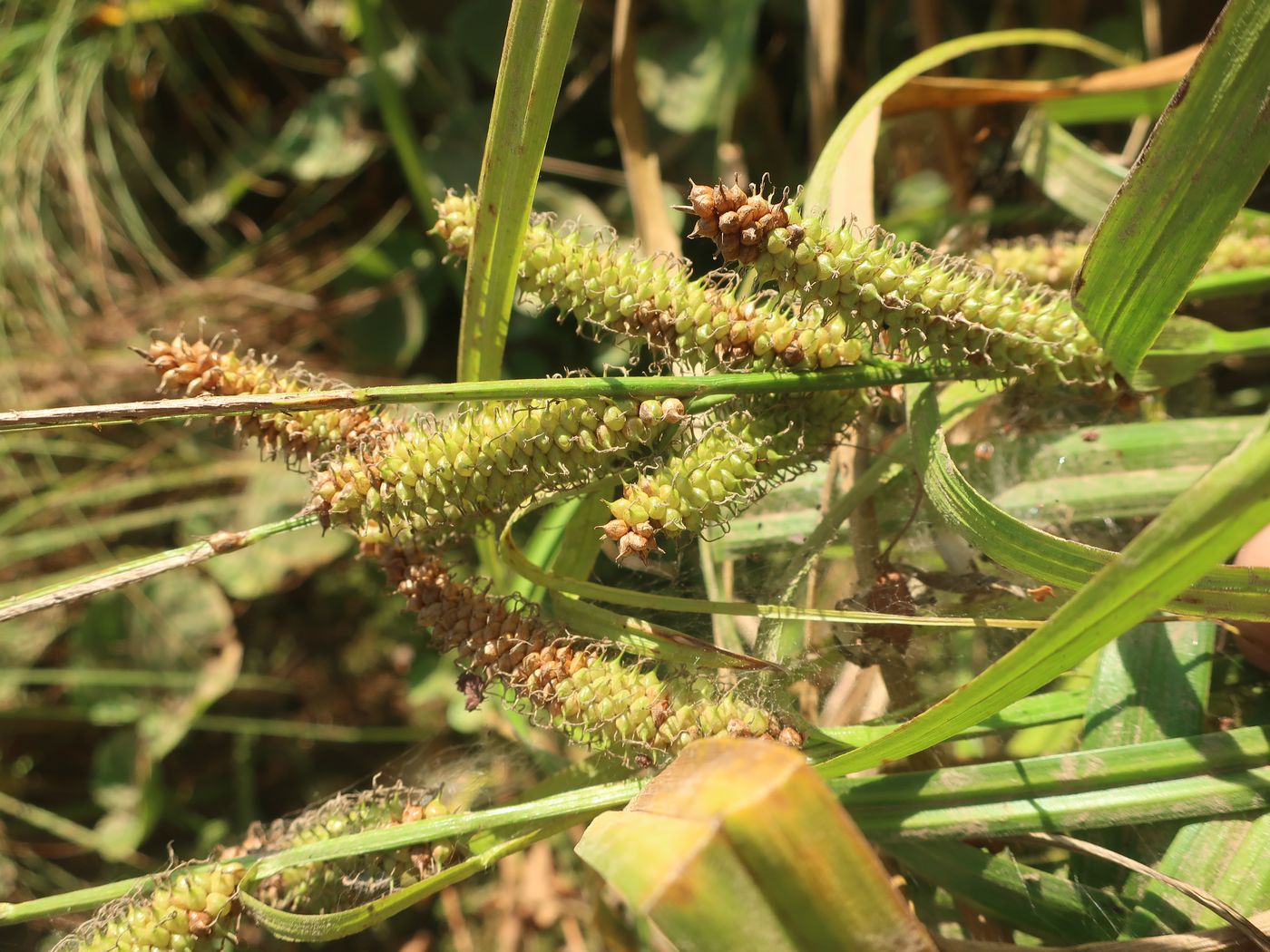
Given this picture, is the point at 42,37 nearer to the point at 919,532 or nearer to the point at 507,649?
the point at 507,649

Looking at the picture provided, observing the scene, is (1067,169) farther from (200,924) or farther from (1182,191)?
(200,924)

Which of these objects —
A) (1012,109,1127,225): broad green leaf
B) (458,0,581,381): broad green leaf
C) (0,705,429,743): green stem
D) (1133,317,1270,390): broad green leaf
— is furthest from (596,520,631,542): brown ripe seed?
(0,705,429,743): green stem

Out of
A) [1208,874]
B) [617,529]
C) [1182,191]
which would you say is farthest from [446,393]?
[1208,874]

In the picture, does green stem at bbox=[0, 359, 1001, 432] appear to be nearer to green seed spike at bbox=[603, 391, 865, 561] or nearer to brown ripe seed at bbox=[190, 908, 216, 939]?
green seed spike at bbox=[603, 391, 865, 561]

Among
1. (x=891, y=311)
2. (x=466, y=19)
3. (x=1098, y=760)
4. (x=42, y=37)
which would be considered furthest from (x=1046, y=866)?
(x=42, y=37)

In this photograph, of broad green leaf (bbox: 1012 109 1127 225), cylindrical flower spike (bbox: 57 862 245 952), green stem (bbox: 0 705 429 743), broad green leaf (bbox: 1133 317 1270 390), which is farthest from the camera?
green stem (bbox: 0 705 429 743)

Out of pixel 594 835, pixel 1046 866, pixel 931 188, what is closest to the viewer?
pixel 594 835
